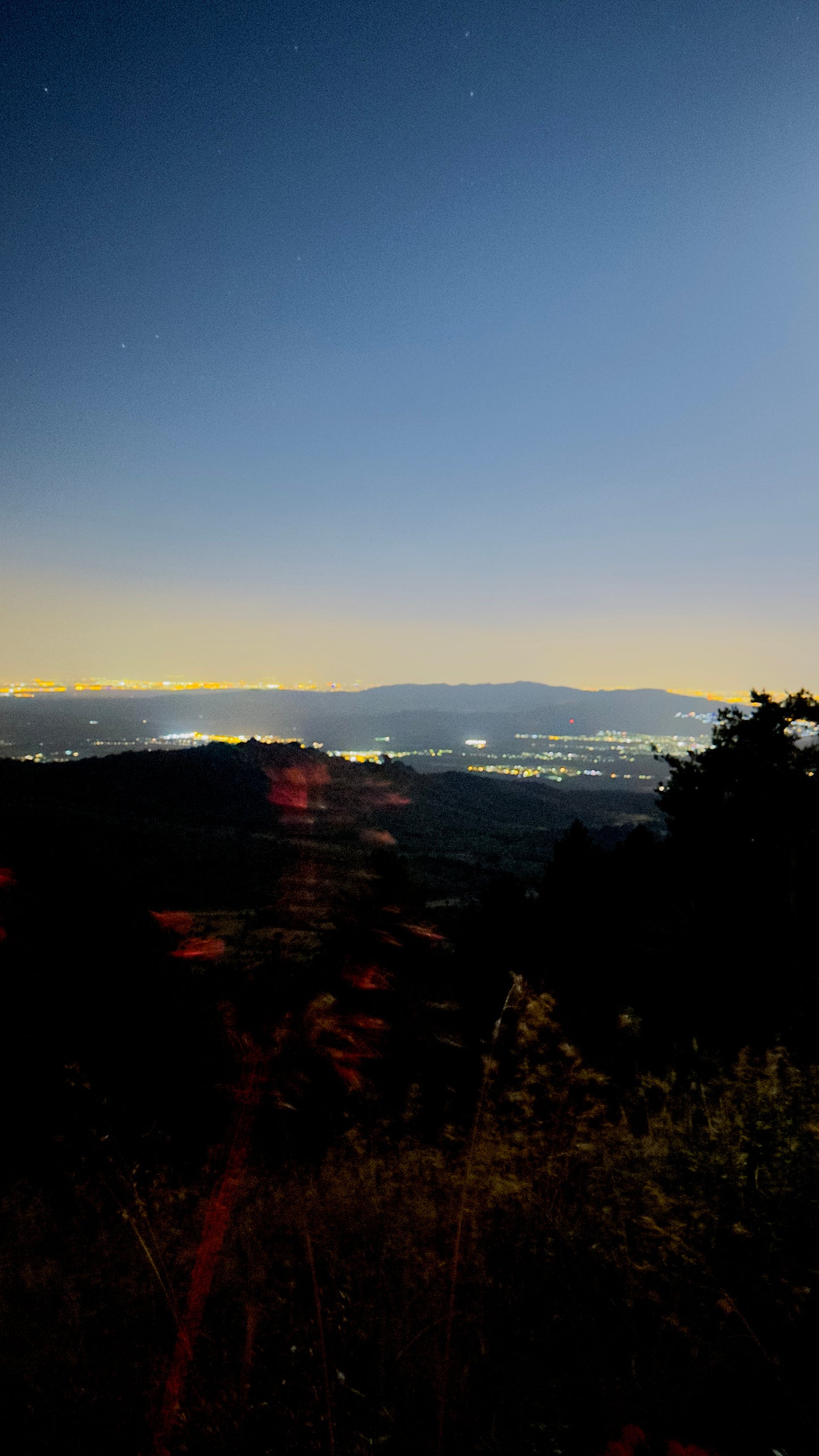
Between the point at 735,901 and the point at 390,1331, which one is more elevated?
the point at 735,901

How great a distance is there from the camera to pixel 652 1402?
4.64 meters

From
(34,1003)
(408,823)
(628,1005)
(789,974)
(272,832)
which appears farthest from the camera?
(408,823)

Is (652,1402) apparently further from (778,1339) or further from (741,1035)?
(741,1035)

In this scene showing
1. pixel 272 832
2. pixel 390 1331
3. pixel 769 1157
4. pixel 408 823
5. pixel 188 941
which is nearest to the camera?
pixel 390 1331

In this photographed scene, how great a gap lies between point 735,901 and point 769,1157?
949 cm

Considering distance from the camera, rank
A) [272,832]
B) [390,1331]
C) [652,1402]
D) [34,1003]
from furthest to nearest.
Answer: [272,832] → [34,1003] → [390,1331] → [652,1402]

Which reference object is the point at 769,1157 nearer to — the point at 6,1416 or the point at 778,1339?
the point at 778,1339

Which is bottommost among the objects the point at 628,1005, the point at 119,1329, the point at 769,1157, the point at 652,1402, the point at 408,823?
the point at 408,823

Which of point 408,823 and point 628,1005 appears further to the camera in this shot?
point 408,823

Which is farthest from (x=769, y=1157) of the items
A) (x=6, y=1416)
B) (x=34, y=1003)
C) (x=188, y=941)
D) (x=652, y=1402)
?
(x=188, y=941)

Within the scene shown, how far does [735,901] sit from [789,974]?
79.8 inches

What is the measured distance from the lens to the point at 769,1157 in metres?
6.04

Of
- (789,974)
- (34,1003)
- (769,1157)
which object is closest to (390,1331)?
(769,1157)

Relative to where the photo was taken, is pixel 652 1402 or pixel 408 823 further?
pixel 408 823
